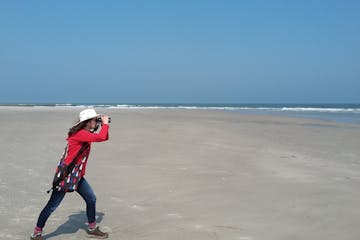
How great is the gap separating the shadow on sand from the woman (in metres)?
0.32

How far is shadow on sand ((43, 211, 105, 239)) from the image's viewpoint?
4672 mm

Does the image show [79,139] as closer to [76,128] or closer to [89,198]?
[76,128]

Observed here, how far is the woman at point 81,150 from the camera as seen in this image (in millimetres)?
4172

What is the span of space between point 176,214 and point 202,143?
7157mm

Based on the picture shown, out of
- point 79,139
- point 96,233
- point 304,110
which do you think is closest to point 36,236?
point 96,233

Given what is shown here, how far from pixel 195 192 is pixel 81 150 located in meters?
2.60

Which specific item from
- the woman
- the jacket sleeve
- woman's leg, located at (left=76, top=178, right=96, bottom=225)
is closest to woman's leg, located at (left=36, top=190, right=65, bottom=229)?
the woman

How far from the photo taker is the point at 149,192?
6.38 meters

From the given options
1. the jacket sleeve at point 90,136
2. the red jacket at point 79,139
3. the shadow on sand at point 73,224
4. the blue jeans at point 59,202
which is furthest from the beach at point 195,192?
the jacket sleeve at point 90,136

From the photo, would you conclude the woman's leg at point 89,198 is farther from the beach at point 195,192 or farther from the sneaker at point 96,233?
the beach at point 195,192

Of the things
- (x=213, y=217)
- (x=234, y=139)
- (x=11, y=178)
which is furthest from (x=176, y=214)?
(x=234, y=139)

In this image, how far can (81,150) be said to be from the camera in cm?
424

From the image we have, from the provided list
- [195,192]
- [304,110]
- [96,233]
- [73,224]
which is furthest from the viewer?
[304,110]

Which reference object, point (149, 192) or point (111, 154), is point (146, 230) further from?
point (111, 154)
